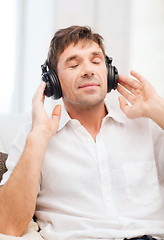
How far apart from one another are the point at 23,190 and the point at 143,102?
25.9 inches

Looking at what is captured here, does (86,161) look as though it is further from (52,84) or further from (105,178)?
(52,84)

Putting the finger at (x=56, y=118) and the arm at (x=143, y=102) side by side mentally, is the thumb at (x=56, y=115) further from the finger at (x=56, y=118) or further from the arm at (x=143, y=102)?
the arm at (x=143, y=102)

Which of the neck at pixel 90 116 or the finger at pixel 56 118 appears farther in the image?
the neck at pixel 90 116

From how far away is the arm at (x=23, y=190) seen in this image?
117cm

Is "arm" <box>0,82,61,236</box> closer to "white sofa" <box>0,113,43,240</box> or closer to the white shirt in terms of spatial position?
the white shirt

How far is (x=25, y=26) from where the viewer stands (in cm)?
230

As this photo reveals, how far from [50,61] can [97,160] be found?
1.84ft

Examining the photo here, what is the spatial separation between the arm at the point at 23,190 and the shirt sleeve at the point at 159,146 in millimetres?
544

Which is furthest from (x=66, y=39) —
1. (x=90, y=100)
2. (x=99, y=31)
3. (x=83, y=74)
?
(x=99, y=31)

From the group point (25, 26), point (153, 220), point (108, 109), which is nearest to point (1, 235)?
point (153, 220)

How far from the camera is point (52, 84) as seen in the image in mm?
1434

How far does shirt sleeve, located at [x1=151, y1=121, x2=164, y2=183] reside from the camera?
1.47 m

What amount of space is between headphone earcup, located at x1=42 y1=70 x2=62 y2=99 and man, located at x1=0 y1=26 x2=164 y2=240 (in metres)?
0.03

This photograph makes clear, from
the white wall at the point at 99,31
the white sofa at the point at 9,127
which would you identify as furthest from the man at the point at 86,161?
the white wall at the point at 99,31
